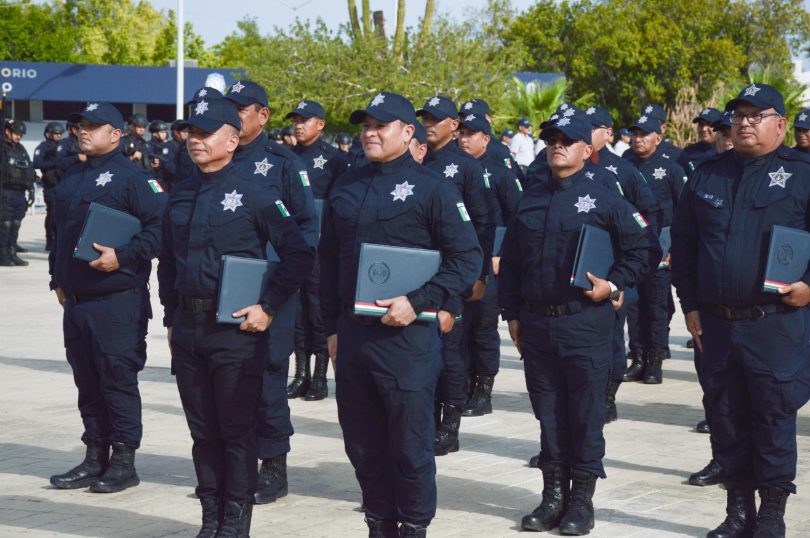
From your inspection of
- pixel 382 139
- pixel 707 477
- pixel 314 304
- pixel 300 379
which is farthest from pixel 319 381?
pixel 382 139

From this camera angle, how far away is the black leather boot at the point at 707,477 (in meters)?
7.88

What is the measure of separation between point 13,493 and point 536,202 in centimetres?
345

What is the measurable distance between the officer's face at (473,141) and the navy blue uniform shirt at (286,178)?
2.31 metres

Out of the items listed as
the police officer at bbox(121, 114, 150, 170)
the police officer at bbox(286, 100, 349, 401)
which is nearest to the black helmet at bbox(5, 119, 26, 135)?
the police officer at bbox(121, 114, 150, 170)

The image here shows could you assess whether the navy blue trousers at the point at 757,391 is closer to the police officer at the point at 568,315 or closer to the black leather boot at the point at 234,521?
the police officer at the point at 568,315

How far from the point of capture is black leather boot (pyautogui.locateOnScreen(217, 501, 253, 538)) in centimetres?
634

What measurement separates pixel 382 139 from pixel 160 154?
52.4 feet

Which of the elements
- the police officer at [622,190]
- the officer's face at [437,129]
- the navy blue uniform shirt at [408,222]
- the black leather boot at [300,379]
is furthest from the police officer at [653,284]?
the navy blue uniform shirt at [408,222]

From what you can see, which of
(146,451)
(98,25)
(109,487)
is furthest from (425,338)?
(98,25)

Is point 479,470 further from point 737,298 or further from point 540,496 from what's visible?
point 737,298

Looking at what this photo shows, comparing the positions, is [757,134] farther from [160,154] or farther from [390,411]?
[160,154]

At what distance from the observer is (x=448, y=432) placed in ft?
28.7

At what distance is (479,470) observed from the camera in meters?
8.25

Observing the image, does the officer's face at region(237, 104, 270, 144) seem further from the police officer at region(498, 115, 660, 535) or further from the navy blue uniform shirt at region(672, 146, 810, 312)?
the navy blue uniform shirt at region(672, 146, 810, 312)
